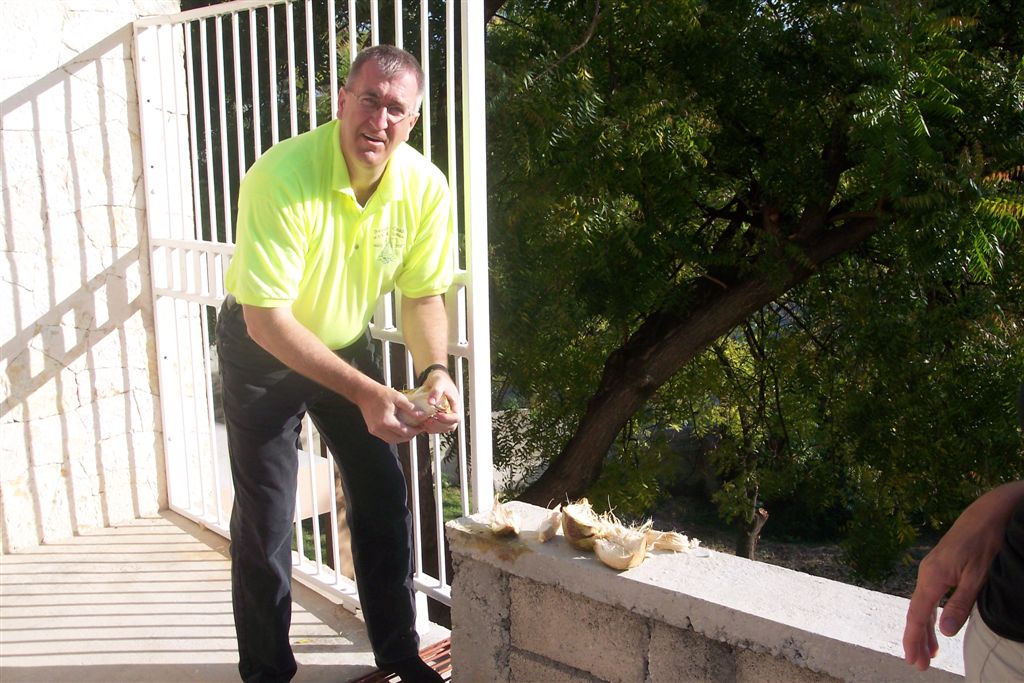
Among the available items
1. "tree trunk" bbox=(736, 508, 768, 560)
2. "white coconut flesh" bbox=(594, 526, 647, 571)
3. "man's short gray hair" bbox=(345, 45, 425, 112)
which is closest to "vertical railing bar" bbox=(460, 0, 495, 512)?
"man's short gray hair" bbox=(345, 45, 425, 112)

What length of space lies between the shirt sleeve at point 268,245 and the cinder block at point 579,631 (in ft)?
2.84

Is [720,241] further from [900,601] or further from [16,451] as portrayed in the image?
[900,601]

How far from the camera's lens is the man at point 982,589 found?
1.38 m

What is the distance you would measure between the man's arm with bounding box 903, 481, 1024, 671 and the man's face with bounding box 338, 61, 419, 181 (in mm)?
1466

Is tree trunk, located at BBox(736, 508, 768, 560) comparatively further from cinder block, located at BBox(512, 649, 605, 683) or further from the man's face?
the man's face

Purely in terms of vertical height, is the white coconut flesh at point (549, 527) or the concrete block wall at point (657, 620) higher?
the white coconut flesh at point (549, 527)

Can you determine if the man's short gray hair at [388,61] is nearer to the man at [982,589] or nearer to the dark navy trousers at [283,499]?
the dark navy trousers at [283,499]

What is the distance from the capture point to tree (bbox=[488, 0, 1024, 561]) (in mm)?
5836

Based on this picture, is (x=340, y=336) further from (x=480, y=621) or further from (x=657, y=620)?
(x=657, y=620)

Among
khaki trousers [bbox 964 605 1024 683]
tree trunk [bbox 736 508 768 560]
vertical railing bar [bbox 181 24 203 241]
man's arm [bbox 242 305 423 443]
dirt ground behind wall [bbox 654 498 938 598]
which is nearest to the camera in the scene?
khaki trousers [bbox 964 605 1024 683]

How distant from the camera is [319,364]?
226 centimetres

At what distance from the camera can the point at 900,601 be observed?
197 cm

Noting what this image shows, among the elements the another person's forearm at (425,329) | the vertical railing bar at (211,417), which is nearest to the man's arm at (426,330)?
the another person's forearm at (425,329)

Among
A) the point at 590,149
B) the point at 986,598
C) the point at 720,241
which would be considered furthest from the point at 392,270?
the point at 720,241
